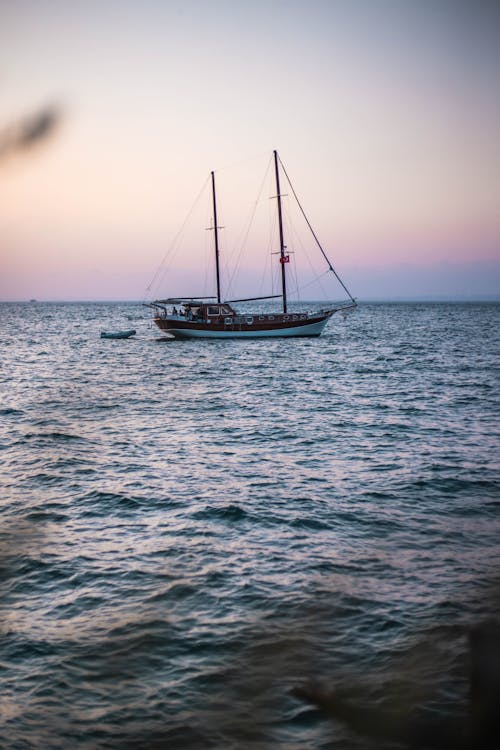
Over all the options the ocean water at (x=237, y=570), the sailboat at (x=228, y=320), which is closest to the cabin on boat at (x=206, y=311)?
the sailboat at (x=228, y=320)

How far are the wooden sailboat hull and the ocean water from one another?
1651 inches

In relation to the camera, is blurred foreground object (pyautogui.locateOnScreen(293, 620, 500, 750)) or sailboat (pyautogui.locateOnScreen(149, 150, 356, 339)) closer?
blurred foreground object (pyautogui.locateOnScreen(293, 620, 500, 750))

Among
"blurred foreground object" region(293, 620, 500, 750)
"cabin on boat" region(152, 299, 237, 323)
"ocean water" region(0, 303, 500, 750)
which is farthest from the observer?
"cabin on boat" region(152, 299, 237, 323)

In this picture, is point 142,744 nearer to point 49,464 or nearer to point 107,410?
point 49,464

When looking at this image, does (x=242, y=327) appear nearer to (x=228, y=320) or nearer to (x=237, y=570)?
(x=228, y=320)

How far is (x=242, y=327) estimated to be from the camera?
69.9 meters

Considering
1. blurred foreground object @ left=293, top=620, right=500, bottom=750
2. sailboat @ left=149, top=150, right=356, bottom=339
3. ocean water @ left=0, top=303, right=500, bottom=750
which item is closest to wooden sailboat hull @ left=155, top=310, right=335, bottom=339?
sailboat @ left=149, top=150, right=356, bottom=339

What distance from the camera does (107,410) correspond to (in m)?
28.7

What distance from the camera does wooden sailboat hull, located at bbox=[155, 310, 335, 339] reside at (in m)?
69.9

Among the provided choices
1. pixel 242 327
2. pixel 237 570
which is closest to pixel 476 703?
pixel 237 570

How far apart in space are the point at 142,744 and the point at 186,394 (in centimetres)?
2788

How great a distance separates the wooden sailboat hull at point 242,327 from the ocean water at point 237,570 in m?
41.9

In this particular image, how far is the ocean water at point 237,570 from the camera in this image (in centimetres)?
716

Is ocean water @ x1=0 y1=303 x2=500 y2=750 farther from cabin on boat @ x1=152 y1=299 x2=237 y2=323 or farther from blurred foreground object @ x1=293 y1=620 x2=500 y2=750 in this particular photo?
cabin on boat @ x1=152 y1=299 x2=237 y2=323
